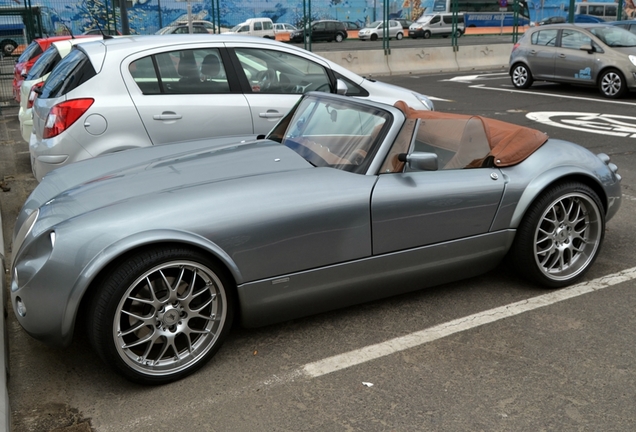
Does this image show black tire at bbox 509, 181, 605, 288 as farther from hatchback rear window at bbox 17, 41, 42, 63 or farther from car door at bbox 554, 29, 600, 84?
car door at bbox 554, 29, 600, 84

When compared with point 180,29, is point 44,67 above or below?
below

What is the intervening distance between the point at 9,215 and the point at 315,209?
414 centimetres

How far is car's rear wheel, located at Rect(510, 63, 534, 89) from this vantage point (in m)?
15.9

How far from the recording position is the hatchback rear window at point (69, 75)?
577cm

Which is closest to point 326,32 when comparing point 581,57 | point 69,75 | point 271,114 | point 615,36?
point 581,57

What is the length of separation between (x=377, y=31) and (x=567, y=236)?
71.9 feet

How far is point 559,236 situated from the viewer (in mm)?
4398

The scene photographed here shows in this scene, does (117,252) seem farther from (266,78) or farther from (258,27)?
(258,27)

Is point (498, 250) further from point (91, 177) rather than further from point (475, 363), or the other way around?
point (91, 177)

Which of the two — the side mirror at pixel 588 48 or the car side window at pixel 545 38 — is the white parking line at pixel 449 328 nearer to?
the side mirror at pixel 588 48

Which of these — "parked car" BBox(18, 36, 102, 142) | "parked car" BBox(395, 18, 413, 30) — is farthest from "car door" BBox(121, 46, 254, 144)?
"parked car" BBox(395, 18, 413, 30)

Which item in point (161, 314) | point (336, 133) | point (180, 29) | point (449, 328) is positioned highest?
point (180, 29)

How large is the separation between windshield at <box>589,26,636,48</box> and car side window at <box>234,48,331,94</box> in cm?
990

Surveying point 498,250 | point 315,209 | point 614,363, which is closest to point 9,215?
point 315,209
